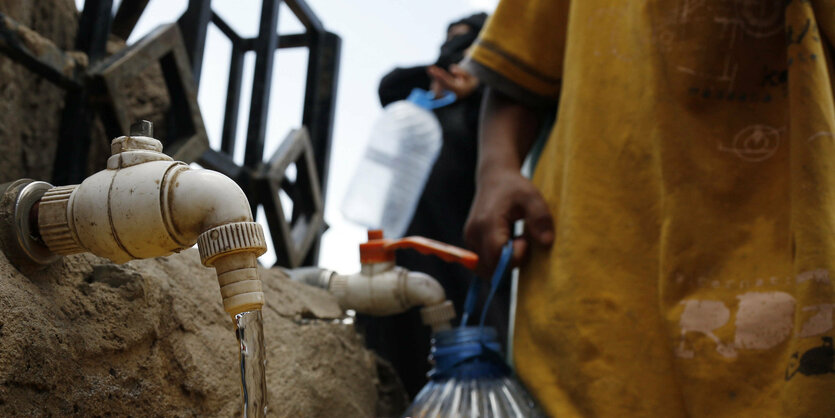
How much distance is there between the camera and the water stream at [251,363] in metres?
0.77

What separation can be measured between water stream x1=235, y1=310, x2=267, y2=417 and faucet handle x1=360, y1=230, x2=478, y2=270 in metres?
0.73

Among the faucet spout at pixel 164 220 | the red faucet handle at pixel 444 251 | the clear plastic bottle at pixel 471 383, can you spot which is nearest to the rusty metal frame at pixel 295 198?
the red faucet handle at pixel 444 251

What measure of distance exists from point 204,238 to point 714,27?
959mm

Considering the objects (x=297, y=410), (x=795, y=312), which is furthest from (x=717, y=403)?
(x=297, y=410)

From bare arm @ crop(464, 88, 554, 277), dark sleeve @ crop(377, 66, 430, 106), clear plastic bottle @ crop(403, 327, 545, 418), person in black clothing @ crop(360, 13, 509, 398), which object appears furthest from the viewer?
dark sleeve @ crop(377, 66, 430, 106)

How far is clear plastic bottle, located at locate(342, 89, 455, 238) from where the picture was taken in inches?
95.9

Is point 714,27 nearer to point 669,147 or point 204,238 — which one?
point 669,147

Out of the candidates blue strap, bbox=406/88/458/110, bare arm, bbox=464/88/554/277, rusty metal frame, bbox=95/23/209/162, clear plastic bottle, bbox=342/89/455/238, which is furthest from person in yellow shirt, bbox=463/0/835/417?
blue strap, bbox=406/88/458/110

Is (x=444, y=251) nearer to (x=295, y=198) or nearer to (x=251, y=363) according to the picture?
(x=251, y=363)

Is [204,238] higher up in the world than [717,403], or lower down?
higher up

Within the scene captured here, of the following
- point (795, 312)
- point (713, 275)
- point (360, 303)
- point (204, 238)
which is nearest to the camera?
point (204, 238)

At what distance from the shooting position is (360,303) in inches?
62.0

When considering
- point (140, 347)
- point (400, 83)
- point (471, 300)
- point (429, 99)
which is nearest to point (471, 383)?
point (471, 300)

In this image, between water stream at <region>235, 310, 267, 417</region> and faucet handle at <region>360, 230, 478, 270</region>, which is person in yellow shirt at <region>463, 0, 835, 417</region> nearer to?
faucet handle at <region>360, 230, 478, 270</region>
